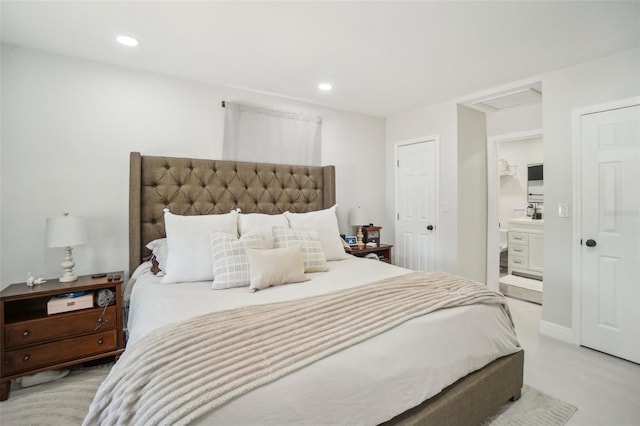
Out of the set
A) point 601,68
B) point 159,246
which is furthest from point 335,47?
point 601,68

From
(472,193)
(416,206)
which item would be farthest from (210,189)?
(472,193)

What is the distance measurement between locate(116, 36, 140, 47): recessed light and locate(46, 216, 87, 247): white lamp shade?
52.7 inches

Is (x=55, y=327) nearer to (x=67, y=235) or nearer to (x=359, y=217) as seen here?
(x=67, y=235)

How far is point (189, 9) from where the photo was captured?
73.4 inches

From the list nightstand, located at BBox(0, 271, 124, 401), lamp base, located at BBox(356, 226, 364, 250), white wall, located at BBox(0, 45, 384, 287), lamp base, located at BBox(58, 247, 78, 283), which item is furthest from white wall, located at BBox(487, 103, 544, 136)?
lamp base, located at BBox(58, 247, 78, 283)

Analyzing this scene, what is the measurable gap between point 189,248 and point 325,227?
1.22 m

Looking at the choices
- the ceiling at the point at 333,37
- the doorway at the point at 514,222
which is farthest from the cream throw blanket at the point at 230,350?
the doorway at the point at 514,222

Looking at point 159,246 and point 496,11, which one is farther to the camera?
point 159,246

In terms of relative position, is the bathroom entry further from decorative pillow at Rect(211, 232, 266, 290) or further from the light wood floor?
decorative pillow at Rect(211, 232, 266, 290)

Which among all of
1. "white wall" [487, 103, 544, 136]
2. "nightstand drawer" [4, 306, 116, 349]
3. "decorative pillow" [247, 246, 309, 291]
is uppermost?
"white wall" [487, 103, 544, 136]

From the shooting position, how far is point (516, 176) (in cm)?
536

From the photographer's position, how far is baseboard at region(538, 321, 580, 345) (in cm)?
272

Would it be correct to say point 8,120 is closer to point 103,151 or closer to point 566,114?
point 103,151

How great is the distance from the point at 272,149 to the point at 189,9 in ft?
5.27
